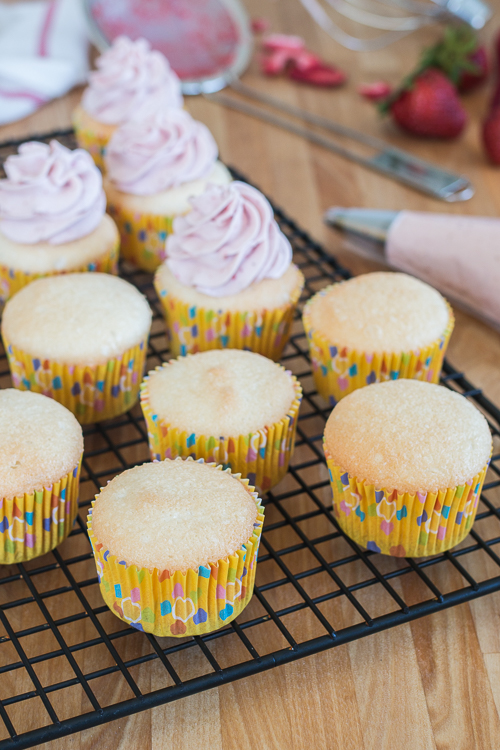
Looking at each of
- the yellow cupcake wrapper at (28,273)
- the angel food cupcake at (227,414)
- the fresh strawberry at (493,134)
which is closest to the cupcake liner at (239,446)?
the angel food cupcake at (227,414)

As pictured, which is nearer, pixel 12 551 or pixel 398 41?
pixel 12 551

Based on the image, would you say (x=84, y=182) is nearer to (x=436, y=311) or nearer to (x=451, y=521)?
(x=436, y=311)

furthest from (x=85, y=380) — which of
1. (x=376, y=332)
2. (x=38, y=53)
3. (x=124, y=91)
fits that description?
(x=38, y=53)

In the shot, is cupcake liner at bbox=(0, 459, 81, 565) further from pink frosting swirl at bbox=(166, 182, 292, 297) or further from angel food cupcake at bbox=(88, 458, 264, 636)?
pink frosting swirl at bbox=(166, 182, 292, 297)

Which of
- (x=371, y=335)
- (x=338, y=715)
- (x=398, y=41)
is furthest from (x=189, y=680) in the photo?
(x=398, y=41)

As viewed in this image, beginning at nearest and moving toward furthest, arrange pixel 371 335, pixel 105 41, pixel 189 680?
pixel 189 680
pixel 371 335
pixel 105 41

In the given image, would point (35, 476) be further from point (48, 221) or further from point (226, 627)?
point (48, 221)

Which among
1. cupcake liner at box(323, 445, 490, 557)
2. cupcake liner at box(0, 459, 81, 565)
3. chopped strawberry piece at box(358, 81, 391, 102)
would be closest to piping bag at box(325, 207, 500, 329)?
cupcake liner at box(323, 445, 490, 557)

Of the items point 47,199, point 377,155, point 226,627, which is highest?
point 47,199
